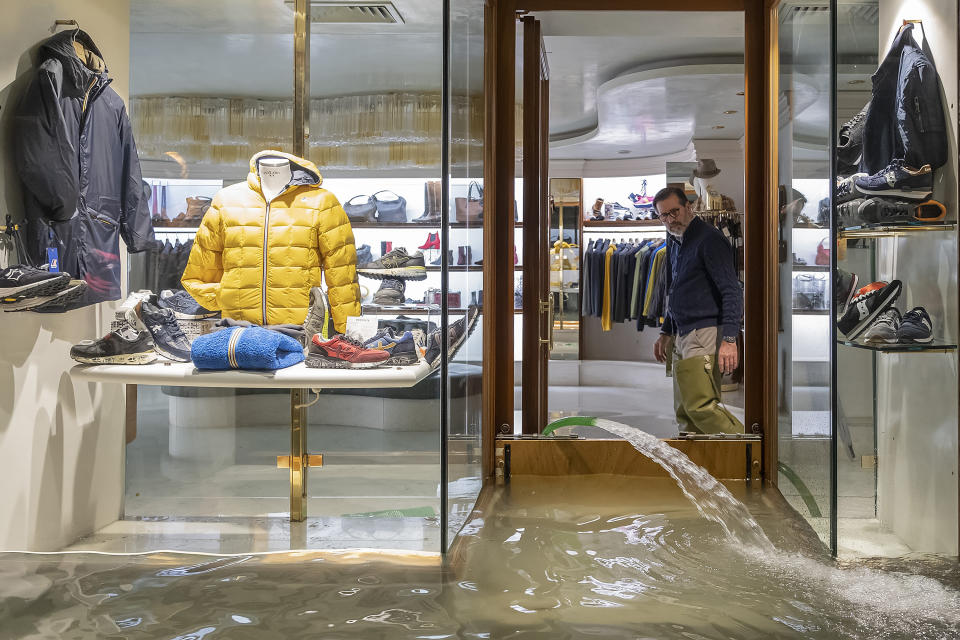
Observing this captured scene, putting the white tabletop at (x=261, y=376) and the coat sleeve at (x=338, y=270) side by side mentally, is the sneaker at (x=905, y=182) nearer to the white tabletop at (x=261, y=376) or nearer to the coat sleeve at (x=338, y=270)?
the white tabletop at (x=261, y=376)

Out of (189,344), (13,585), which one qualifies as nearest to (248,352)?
(189,344)

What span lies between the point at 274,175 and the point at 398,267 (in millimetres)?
579

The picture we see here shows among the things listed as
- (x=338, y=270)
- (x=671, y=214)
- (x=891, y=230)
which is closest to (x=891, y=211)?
(x=891, y=230)

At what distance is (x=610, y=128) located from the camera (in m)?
3.77

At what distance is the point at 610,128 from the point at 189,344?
1.97 metres

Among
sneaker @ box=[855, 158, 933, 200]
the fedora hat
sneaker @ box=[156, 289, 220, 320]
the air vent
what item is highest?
the air vent

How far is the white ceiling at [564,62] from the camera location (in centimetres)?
325

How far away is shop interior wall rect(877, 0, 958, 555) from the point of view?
8.84 feet

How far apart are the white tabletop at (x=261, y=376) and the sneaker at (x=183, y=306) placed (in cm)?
28

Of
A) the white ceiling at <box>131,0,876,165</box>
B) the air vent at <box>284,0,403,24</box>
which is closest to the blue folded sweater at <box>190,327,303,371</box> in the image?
the white ceiling at <box>131,0,876,165</box>

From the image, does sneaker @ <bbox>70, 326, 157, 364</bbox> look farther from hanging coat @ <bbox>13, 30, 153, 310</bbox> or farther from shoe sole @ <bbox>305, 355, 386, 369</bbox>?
shoe sole @ <bbox>305, 355, 386, 369</bbox>

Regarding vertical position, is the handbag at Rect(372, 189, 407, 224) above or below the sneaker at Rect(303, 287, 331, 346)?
above

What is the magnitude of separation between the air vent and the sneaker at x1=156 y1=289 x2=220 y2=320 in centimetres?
115

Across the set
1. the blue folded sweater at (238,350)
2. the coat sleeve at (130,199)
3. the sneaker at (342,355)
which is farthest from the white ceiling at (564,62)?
the blue folded sweater at (238,350)
